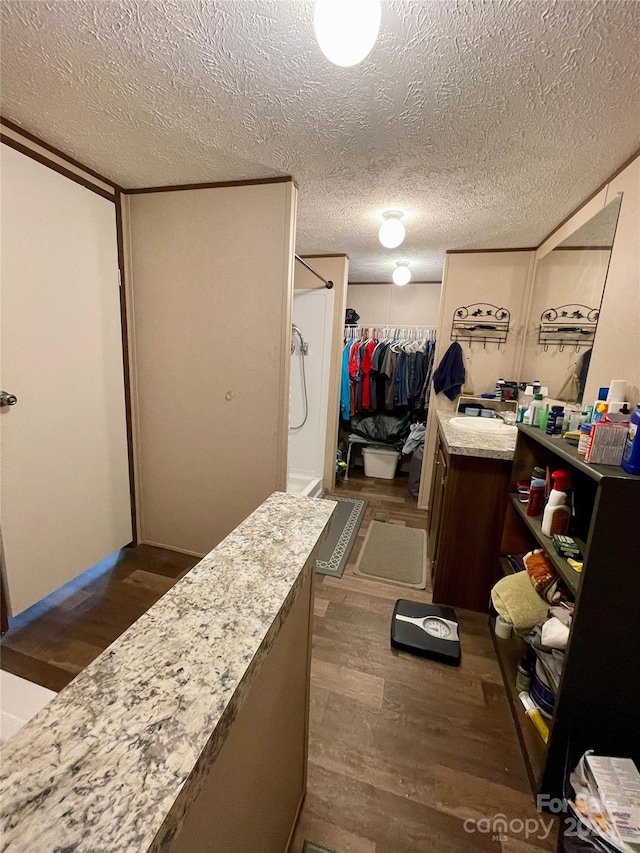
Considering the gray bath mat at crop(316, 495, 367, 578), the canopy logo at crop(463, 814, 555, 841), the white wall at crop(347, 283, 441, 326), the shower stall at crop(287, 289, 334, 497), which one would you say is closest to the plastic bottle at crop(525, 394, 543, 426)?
the gray bath mat at crop(316, 495, 367, 578)

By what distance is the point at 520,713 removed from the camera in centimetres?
135

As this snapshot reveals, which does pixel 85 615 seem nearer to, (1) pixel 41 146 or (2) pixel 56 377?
(2) pixel 56 377

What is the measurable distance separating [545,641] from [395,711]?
0.66m

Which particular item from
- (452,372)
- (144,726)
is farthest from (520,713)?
(452,372)

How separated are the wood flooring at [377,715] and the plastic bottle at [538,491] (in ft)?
2.56

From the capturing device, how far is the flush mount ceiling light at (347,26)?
31.8 inches

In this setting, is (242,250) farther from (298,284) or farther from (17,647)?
(17,647)

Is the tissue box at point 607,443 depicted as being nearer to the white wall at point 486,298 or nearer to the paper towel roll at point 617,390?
the paper towel roll at point 617,390

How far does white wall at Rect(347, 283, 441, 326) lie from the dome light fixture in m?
2.01

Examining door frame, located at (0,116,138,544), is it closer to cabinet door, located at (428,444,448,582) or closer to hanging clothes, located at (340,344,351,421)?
cabinet door, located at (428,444,448,582)

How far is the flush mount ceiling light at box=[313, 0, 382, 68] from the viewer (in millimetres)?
808

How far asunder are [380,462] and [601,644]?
2.94 m

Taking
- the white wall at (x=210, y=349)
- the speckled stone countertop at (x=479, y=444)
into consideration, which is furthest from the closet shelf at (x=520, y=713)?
the white wall at (x=210, y=349)

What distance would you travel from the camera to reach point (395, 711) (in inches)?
54.7
